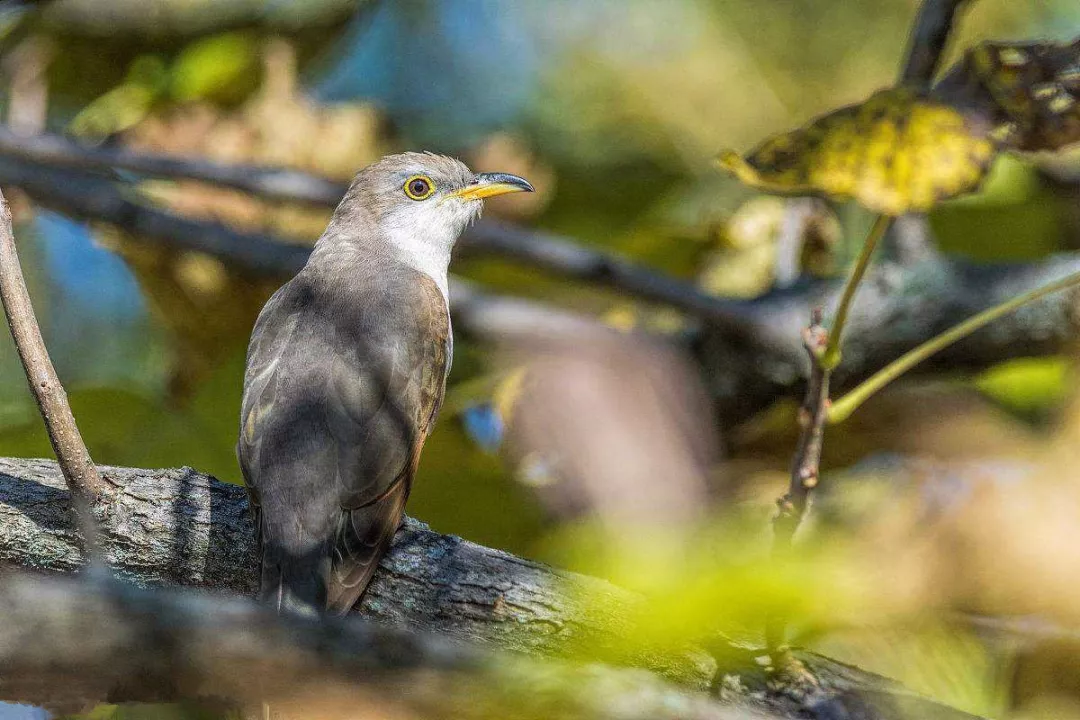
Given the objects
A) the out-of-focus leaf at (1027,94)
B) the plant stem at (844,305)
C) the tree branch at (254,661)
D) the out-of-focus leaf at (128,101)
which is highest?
the out-of-focus leaf at (128,101)

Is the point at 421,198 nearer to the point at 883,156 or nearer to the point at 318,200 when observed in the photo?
the point at 318,200

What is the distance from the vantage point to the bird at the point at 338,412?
384 cm

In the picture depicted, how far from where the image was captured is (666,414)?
395 cm

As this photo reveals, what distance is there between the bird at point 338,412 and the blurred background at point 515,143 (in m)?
0.46

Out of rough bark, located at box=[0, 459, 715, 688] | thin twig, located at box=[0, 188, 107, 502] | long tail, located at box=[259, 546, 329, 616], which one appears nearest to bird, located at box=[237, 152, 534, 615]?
long tail, located at box=[259, 546, 329, 616]

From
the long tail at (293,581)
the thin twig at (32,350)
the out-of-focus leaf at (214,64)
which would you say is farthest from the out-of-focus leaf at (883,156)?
the out-of-focus leaf at (214,64)

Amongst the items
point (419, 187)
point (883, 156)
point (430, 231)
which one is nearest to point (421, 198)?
point (419, 187)

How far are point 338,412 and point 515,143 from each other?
3746 millimetres

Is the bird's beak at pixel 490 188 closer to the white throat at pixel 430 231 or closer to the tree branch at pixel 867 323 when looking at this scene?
the white throat at pixel 430 231

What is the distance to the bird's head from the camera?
19.7 ft

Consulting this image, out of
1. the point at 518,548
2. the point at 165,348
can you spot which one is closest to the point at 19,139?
the point at 165,348

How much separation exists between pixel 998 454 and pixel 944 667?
103cm

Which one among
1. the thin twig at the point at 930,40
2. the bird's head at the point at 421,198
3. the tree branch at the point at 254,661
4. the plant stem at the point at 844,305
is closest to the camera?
the tree branch at the point at 254,661

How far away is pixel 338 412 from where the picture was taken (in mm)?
4297
